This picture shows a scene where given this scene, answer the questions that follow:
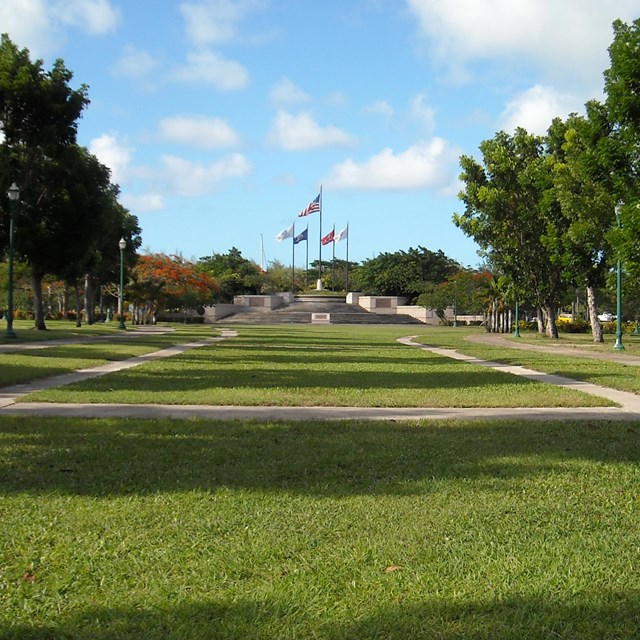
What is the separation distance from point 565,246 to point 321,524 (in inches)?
1437

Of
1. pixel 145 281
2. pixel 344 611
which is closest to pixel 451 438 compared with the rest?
pixel 344 611

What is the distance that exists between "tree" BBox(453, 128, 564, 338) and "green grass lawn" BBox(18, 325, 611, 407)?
20.4 m

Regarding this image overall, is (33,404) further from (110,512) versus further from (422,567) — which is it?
(422,567)

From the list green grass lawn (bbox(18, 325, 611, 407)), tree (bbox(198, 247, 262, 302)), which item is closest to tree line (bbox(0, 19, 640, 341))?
green grass lawn (bbox(18, 325, 611, 407))

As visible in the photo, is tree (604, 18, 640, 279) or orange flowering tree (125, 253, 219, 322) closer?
tree (604, 18, 640, 279)

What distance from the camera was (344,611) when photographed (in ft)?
14.2

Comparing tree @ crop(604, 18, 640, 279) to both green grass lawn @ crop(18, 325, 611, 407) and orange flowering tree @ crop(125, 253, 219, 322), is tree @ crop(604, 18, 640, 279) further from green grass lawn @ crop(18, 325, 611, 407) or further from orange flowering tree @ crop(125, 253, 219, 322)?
orange flowering tree @ crop(125, 253, 219, 322)

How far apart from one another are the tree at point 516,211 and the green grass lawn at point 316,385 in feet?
67.0

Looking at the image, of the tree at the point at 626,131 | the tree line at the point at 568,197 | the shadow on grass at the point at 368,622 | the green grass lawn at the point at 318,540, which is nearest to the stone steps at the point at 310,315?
the tree line at the point at 568,197

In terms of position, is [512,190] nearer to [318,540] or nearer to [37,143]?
[37,143]

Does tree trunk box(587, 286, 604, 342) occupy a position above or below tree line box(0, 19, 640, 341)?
below

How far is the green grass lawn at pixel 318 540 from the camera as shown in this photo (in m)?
→ 4.24

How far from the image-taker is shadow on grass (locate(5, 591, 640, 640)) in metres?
4.05

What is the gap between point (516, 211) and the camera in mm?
45875
